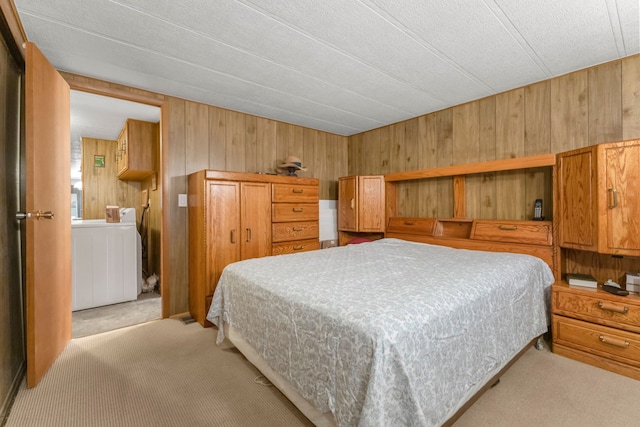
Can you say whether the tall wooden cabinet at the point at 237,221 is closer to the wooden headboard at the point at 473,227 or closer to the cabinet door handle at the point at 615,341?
the wooden headboard at the point at 473,227

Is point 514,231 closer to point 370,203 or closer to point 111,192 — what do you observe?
point 370,203

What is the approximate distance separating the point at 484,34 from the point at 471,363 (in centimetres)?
206

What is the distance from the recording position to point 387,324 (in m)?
1.09

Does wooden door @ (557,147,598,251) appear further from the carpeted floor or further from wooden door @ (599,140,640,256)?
the carpeted floor

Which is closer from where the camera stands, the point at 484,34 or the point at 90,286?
the point at 484,34

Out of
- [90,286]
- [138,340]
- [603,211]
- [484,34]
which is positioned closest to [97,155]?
[90,286]

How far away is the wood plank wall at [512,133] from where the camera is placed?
2.29 meters

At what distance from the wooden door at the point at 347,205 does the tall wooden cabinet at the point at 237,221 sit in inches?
24.3

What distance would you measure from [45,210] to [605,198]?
3857 mm

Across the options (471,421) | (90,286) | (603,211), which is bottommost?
(471,421)

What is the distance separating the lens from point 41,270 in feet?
6.05

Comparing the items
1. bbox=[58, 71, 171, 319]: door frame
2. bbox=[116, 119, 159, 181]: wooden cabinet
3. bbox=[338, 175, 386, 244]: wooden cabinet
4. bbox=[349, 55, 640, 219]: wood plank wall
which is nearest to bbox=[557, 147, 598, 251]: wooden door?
bbox=[349, 55, 640, 219]: wood plank wall

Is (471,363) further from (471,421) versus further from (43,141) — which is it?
(43,141)

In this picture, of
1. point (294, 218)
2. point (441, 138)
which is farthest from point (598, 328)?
point (294, 218)
